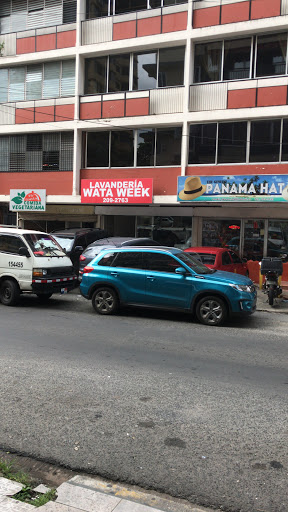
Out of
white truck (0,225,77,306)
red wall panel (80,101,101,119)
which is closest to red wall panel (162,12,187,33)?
red wall panel (80,101,101,119)

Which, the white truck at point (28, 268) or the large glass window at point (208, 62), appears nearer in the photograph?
the white truck at point (28, 268)

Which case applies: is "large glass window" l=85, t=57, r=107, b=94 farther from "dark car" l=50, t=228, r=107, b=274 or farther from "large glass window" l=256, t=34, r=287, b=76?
"dark car" l=50, t=228, r=107, b=274

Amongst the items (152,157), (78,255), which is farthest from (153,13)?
(78,255)

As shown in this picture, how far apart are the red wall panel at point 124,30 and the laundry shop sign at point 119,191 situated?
6673mm

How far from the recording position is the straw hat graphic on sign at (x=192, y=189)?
16391 millimetres

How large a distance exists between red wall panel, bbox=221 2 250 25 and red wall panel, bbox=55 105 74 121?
304 inches

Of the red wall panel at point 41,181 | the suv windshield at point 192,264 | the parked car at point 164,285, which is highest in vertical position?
the red wall panel at point 41,181

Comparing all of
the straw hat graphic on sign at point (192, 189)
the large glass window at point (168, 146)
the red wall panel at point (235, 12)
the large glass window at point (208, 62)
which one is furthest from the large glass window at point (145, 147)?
the red wall panel at point (235, 12)

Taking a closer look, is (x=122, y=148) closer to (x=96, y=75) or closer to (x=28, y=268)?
(x=96, y=75)

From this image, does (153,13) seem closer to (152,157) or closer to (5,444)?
(152,157)

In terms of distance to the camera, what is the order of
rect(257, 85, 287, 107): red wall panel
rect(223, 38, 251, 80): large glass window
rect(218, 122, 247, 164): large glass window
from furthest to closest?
rect(223, 38, 251, 80): large glass window < rect(218, 122, 247, 164): large glass window < rect(257, 85, 287, 107): red wall panel

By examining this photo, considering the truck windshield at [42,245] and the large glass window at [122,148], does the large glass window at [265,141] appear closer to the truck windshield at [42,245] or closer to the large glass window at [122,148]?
the large glass window at [122,148]

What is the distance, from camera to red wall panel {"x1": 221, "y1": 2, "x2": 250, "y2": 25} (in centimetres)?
1661

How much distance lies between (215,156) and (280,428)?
14532 millimetres
